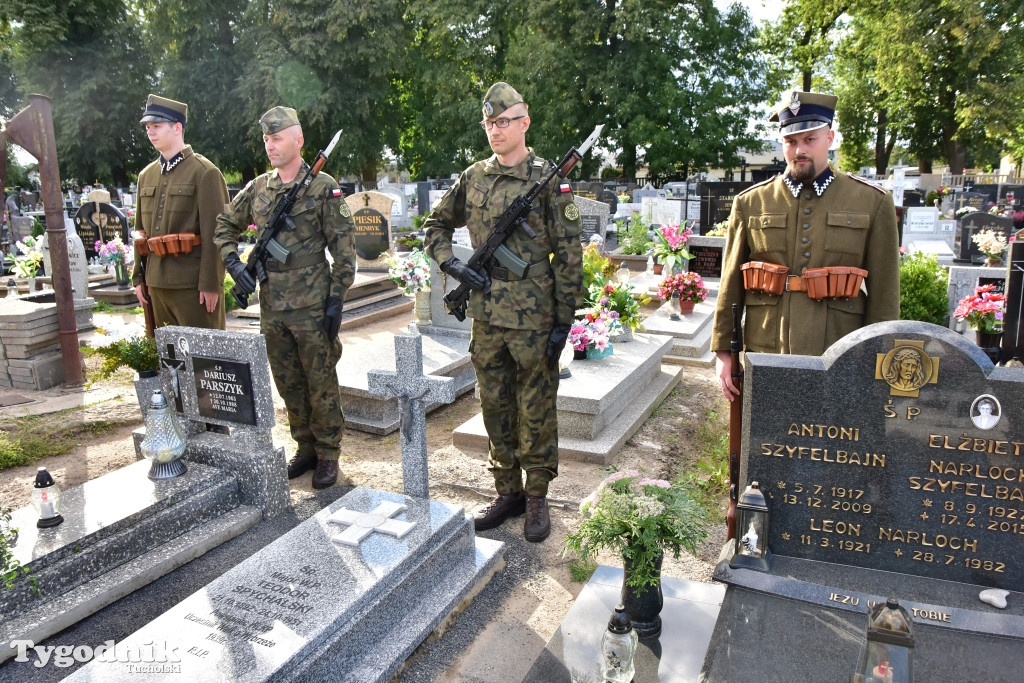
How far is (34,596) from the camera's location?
10.8ft

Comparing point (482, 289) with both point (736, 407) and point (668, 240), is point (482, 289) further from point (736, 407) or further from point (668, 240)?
point (668, 240)

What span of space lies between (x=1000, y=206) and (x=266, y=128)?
16384mm

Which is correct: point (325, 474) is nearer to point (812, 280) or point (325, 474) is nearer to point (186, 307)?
point (186, 307)

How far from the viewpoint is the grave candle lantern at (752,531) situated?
288 centimetres

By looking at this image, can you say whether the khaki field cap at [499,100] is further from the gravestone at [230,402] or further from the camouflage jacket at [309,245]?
the gravestone at [230,402]

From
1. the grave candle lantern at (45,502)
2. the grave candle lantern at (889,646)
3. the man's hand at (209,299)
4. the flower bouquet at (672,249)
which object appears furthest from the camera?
the flower bouquet at (672,249)

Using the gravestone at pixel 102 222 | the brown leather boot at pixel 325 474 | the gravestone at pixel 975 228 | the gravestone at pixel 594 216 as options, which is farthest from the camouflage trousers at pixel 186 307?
the gravestone at pixel 975 228

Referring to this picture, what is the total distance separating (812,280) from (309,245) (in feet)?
9.34

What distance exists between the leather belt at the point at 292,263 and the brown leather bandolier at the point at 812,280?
2.53 metres

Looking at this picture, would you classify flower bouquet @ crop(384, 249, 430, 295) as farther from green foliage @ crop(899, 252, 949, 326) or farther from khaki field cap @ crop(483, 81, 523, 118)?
green foliage @ crop(899, 252, 949, 326)

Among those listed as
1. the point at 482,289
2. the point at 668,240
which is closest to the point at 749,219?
the point at 482,289

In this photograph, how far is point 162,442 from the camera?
4129mm

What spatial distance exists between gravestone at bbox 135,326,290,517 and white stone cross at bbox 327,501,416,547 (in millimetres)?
936

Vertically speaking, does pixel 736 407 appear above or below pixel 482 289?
below
